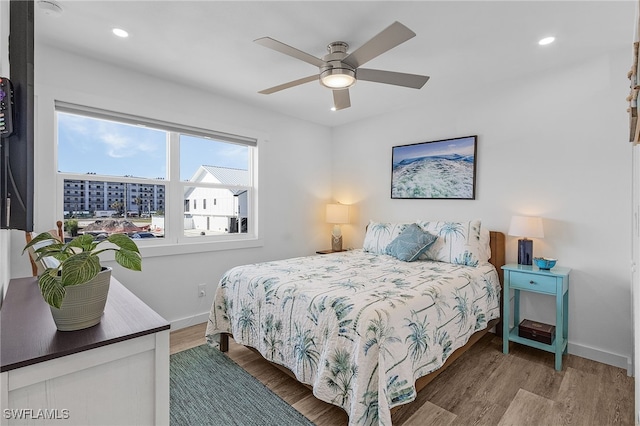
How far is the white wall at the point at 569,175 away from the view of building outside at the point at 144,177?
2.39 m

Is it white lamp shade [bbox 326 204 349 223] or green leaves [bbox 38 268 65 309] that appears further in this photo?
white lamp shade [bbox 326 204 349 223]

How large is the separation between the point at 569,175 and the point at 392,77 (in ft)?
6.09

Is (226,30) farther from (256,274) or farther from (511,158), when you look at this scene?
(511,158)

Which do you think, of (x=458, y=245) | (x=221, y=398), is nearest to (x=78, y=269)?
(x=221, y=398)

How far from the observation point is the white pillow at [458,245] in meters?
2.93

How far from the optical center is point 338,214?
4359 mm

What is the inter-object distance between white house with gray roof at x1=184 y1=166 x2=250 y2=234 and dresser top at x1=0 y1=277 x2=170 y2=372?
6.99 feet

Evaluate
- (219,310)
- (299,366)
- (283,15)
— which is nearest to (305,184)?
(219,310)

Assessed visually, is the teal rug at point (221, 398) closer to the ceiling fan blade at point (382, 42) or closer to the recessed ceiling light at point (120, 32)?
the ceiling fan blade at point (382, 42)

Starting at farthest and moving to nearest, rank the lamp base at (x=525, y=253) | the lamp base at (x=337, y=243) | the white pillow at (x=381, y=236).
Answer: the lamp base at (x=337, y=243)
the white pillow at (x=381, y=236)
the lamp base at (x=525, y=253)

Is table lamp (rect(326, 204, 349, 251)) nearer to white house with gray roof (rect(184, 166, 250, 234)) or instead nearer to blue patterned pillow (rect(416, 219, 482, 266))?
white house with gray roof (rect(184, 166, 250, 234))

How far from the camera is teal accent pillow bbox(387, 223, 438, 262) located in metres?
3.08

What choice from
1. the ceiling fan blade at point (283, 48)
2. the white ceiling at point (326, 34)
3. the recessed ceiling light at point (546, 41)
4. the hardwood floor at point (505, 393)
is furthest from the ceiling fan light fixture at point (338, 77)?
the hardwood floor at point (505, 393)

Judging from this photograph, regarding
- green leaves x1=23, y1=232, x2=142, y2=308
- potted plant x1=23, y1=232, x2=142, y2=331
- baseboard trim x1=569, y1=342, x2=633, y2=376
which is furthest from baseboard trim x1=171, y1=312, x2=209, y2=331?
baseboard trim x1=569, y1=342, x2=633, y2=376
